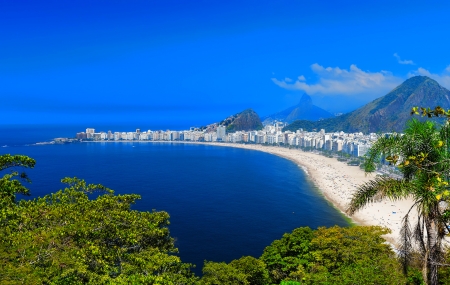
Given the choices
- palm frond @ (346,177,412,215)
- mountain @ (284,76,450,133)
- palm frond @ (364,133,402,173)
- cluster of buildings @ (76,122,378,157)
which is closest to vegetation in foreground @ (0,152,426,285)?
palm frond @ (346,177,412,215)

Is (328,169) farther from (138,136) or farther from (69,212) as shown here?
(138,136)

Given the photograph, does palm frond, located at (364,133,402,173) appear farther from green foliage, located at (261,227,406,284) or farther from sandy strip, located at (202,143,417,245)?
green foliage, located at (261,227,406,284)

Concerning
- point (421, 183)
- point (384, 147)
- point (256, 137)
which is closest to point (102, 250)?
point (384, 147)

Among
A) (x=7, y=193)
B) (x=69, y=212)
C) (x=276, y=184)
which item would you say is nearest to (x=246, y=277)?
(x=69, y=212)

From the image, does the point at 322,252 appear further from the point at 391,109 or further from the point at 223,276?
the point at 391,109

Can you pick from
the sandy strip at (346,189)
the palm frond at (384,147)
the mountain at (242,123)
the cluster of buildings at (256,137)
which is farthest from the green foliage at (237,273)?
the mountain at (242,123)
